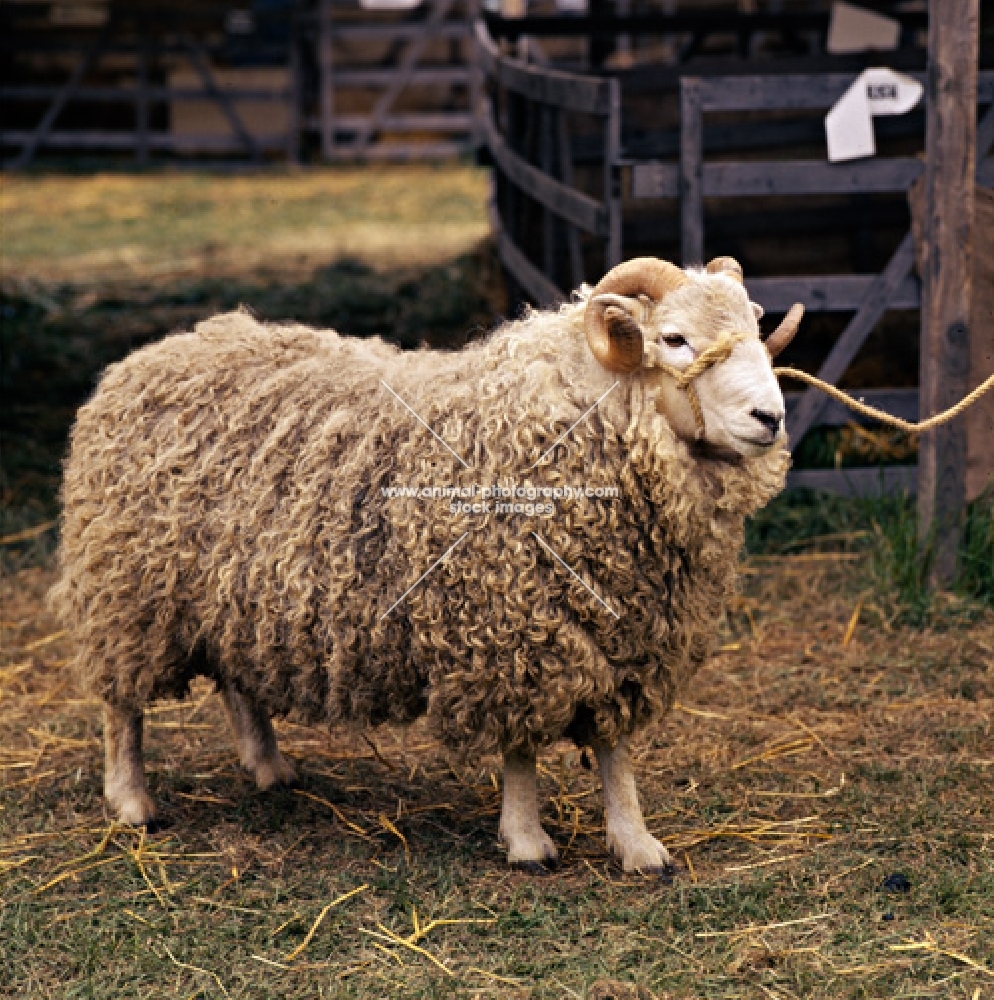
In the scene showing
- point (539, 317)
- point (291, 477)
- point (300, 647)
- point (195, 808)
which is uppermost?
point (539, 317)

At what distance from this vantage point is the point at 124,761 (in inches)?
183

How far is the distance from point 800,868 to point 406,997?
3.94ft

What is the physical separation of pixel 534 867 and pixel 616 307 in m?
1.55

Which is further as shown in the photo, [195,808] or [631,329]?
[195,808]

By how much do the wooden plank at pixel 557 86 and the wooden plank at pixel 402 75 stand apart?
1119cm

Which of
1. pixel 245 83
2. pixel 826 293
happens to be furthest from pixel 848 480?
pixel 245 83

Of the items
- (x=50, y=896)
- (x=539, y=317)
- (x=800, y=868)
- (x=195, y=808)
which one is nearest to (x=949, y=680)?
(x=800, y=868)

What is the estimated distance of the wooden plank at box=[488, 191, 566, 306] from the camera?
755 centimetres

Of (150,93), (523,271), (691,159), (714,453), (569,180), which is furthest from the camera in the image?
(150,93)

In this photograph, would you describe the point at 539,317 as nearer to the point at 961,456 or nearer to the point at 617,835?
the point at 617,835

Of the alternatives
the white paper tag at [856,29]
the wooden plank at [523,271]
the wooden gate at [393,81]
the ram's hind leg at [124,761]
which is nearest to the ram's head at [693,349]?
the ram's hind leg at [124,761]

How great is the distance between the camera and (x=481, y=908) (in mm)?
3938

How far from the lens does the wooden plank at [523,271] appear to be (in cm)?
755

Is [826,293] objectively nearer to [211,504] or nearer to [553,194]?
[553,194]
